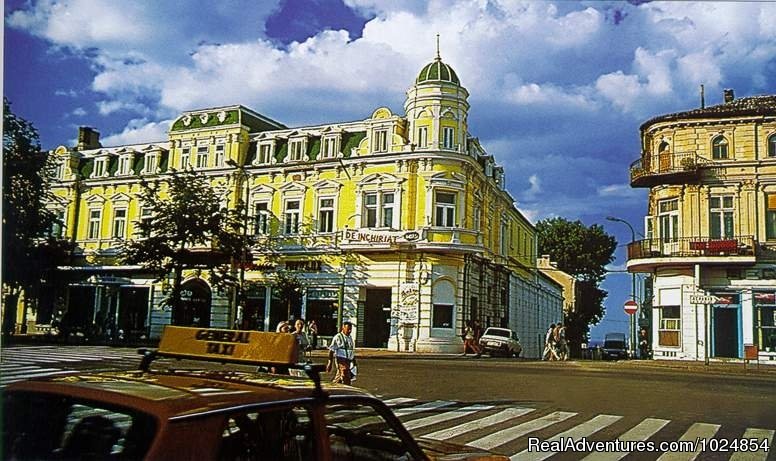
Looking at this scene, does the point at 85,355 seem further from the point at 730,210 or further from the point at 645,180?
the point at 730,210

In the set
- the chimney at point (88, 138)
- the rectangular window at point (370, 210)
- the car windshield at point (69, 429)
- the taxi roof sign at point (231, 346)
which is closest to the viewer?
the car windshield at point (69, 429)

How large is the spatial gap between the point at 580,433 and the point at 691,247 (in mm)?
1071

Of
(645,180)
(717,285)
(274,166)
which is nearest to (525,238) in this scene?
(645,180)

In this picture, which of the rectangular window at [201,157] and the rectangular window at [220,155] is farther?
the rectangular window at [220,155]

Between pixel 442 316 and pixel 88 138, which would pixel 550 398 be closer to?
pixel 442 316

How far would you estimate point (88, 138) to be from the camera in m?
3.86

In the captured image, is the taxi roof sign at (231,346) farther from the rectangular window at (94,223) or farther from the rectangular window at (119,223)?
the rectangular window at (119,223)

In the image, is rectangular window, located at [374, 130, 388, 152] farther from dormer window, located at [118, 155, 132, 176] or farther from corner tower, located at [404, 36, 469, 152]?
dormer window, located at [118, 155, 132, 176]

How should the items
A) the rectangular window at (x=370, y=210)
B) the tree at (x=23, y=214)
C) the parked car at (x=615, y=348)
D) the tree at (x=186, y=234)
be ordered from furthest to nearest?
1. the rectangular window at (x=370, y=210)
2. the tree at (x=186, y=234)
3. the parked car at (x=615, y=348)
4. the tree at (x=23, y=214)

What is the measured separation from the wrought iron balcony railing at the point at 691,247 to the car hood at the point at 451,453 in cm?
142

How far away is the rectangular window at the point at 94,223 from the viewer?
4137 mm

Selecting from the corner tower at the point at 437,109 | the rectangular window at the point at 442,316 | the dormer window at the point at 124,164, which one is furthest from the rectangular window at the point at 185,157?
the rectangular window at the point at 442,316

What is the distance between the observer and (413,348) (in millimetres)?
4195

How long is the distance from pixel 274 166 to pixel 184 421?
312 centimetres
